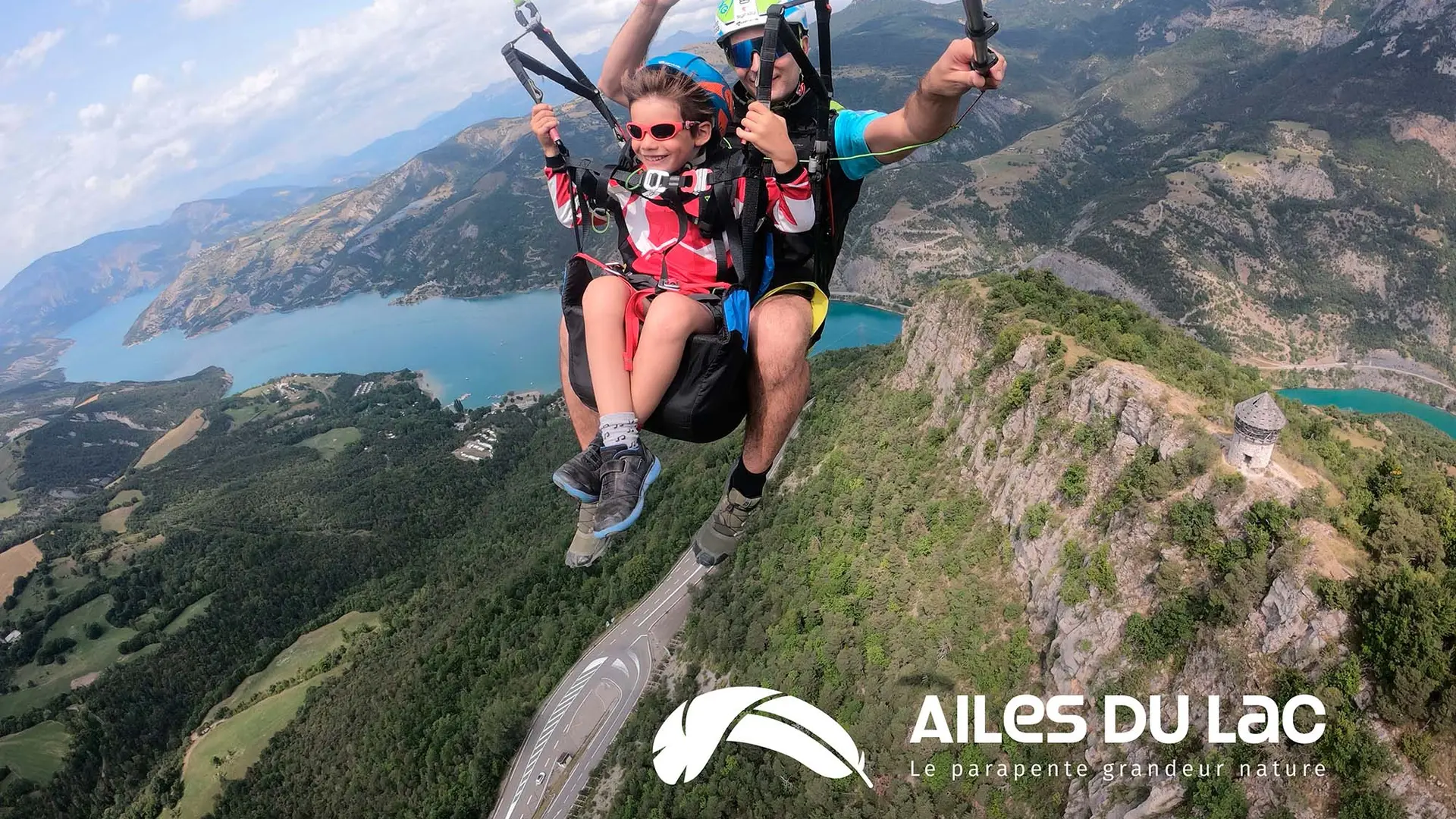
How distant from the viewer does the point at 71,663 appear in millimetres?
70750

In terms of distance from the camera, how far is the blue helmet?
484cm

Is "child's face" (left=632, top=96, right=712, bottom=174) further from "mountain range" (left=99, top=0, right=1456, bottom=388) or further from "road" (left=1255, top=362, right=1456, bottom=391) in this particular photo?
"mountain range" (left=99, top=0, right=1456, bottom=388)

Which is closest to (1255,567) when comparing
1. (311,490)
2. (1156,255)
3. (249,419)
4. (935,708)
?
(935,708)

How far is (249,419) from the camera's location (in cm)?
13162

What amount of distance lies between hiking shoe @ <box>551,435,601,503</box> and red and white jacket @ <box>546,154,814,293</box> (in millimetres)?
1393

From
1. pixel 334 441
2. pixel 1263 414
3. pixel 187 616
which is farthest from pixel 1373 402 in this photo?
pixel 334 441

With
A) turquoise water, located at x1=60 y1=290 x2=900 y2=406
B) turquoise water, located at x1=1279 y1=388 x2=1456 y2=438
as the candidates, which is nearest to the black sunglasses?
turquoise water, located at x1=60 y1=290 x2=900 y2=406

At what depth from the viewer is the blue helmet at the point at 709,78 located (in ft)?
15.9

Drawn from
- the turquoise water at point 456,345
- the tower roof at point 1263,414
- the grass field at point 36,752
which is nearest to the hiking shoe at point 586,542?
the tower roof at point 1263,414

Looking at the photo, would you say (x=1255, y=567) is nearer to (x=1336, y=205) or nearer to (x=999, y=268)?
(x=999, y=268)

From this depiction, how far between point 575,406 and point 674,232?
170cm

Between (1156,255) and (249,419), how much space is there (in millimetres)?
168413

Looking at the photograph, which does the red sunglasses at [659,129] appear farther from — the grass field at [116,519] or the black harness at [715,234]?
the grass field at [116,519]

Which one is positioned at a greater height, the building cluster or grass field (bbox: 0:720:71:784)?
grass field (bbox: 0:720:71:784)
